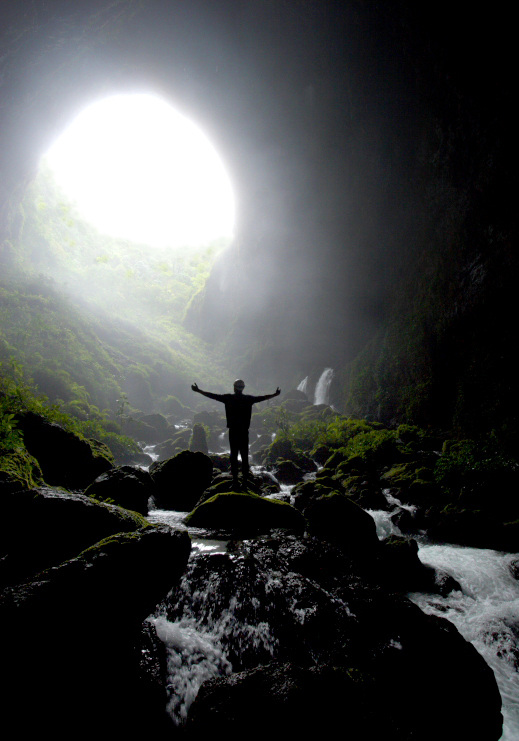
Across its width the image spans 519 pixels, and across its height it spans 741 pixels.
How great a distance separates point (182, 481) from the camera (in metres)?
8.84

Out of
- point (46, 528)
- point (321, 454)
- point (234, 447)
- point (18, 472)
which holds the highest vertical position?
point (321, 454)

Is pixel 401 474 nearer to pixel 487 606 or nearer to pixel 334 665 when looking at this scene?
pixel 487 606

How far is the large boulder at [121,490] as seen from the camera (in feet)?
22.0

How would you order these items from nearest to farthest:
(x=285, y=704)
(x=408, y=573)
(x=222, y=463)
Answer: (x=285, y=704) < (x=408, y=573) < (x=222, y=463)

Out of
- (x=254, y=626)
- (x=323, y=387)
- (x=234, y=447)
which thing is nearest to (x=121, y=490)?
(x=234, y=447)

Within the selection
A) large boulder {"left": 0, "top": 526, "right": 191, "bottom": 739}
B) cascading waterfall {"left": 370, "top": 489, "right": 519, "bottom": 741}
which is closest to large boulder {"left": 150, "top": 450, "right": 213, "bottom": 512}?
large boulder {"left": 0, "top": 526, "right": 191, "bottom": 739}

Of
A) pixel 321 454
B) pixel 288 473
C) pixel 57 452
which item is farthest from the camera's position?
pixel 321 454

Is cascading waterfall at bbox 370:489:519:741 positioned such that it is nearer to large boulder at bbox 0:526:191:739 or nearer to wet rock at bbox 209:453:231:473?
large boulder at bbox 0:526:191:739

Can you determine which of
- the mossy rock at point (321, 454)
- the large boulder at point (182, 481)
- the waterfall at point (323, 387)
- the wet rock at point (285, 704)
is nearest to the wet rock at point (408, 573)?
the wet rock at point (285, 704)

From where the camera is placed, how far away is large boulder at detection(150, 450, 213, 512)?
27.9 feet

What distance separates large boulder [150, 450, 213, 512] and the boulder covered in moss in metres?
3.57

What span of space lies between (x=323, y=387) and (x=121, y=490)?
103ft

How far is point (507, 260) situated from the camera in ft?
46.5

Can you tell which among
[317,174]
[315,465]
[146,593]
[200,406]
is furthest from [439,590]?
[200,406]
